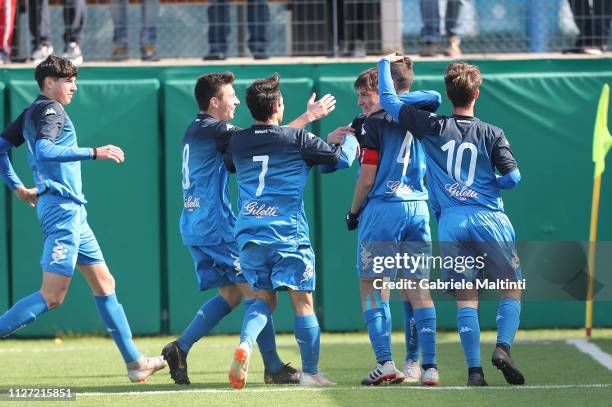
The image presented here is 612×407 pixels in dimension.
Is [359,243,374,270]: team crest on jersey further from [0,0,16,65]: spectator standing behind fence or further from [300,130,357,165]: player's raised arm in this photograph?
[0,0,16,65]: spectator standing behind fence

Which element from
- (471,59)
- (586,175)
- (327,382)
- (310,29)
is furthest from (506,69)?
(327,382)

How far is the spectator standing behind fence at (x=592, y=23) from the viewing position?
12.7 m

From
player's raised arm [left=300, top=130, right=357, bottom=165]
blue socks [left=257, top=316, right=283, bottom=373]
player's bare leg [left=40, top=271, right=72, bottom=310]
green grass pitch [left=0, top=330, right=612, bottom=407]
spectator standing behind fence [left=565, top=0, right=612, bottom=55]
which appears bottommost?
green grass pitch [left=0, top=330, right=612, bottom=407]

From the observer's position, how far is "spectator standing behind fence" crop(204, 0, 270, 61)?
42.4ft

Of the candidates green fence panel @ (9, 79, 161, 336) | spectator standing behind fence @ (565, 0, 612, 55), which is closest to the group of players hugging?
green fence panel @ (9, 79, 161, 336)

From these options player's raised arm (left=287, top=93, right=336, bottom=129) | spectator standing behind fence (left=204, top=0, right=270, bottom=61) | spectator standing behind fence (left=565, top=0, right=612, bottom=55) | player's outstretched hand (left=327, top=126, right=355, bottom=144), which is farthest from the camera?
spectator standing behind fence (left=204, top=0, right=270, bottom=61)

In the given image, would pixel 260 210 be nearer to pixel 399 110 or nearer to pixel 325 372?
pixel 399 110

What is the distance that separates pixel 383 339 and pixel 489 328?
173 inches

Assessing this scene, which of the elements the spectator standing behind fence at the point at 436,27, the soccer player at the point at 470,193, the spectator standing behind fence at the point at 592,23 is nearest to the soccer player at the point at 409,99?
Answer: the soccer player at the point at 470,193

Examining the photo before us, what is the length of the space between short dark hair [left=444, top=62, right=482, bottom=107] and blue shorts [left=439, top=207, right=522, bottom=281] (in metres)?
0.74

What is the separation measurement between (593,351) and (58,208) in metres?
4.75

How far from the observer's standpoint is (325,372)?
359 inches

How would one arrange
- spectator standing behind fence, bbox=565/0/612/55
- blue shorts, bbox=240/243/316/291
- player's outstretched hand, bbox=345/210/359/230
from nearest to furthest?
blue shorts, bbox=240/243/316/291 < player's outstretched hand, bbox=345/210/359/230 < spectator standing behind fence, bbox=565/0/612/55
